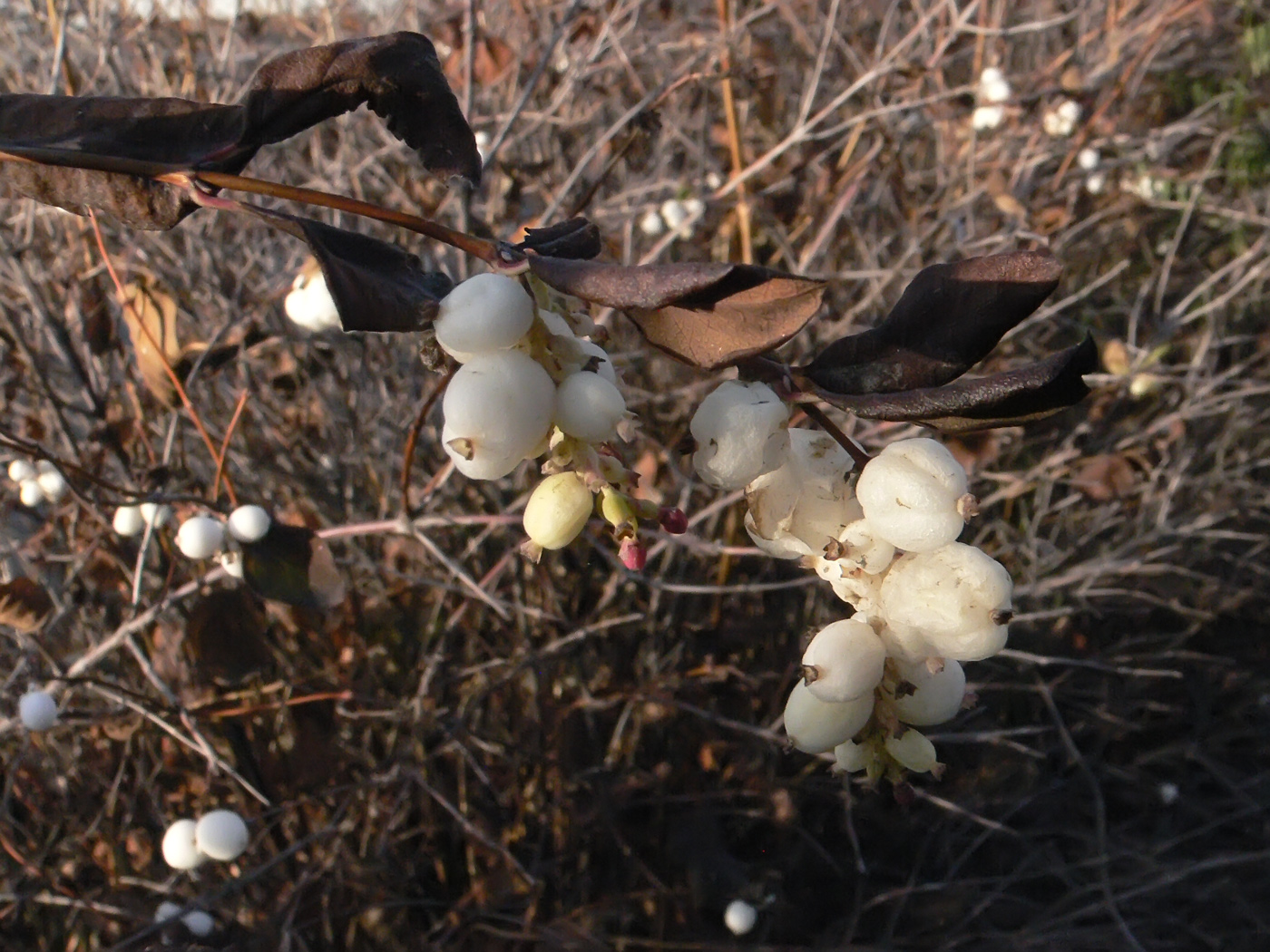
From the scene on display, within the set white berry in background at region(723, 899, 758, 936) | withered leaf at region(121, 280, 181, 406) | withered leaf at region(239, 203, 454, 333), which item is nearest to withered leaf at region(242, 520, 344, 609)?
withered leaf at region(121, 280, 181, 406)

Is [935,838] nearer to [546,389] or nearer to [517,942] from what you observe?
[517,942]

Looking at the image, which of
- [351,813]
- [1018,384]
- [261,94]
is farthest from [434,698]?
[1018,384]

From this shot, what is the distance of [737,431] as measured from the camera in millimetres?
370

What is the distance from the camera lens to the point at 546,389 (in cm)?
36

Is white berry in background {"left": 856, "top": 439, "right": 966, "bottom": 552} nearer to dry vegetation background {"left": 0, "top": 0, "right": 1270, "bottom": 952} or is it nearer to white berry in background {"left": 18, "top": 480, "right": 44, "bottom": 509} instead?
dry vegetation background {"left": 0, "top": 0, "right": 1270, "bottom": 952}

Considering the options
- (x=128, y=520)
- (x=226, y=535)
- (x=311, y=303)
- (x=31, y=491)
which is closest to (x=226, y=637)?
(x=226, y=535)

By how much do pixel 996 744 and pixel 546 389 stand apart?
1625 millimetres

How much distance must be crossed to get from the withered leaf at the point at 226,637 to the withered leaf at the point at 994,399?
2.45ft

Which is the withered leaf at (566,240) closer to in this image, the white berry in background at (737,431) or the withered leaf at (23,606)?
the white berry in background at (737,431)

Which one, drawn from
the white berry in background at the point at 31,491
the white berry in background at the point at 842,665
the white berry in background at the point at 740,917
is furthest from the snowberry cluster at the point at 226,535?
the white berry in background at the point at 740,917

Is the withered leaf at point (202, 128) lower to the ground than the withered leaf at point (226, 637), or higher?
higher

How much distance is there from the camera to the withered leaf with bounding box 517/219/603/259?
1.30 ft

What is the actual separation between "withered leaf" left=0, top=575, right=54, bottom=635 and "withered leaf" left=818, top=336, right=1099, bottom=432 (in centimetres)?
86

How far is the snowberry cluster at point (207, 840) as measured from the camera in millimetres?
1008
